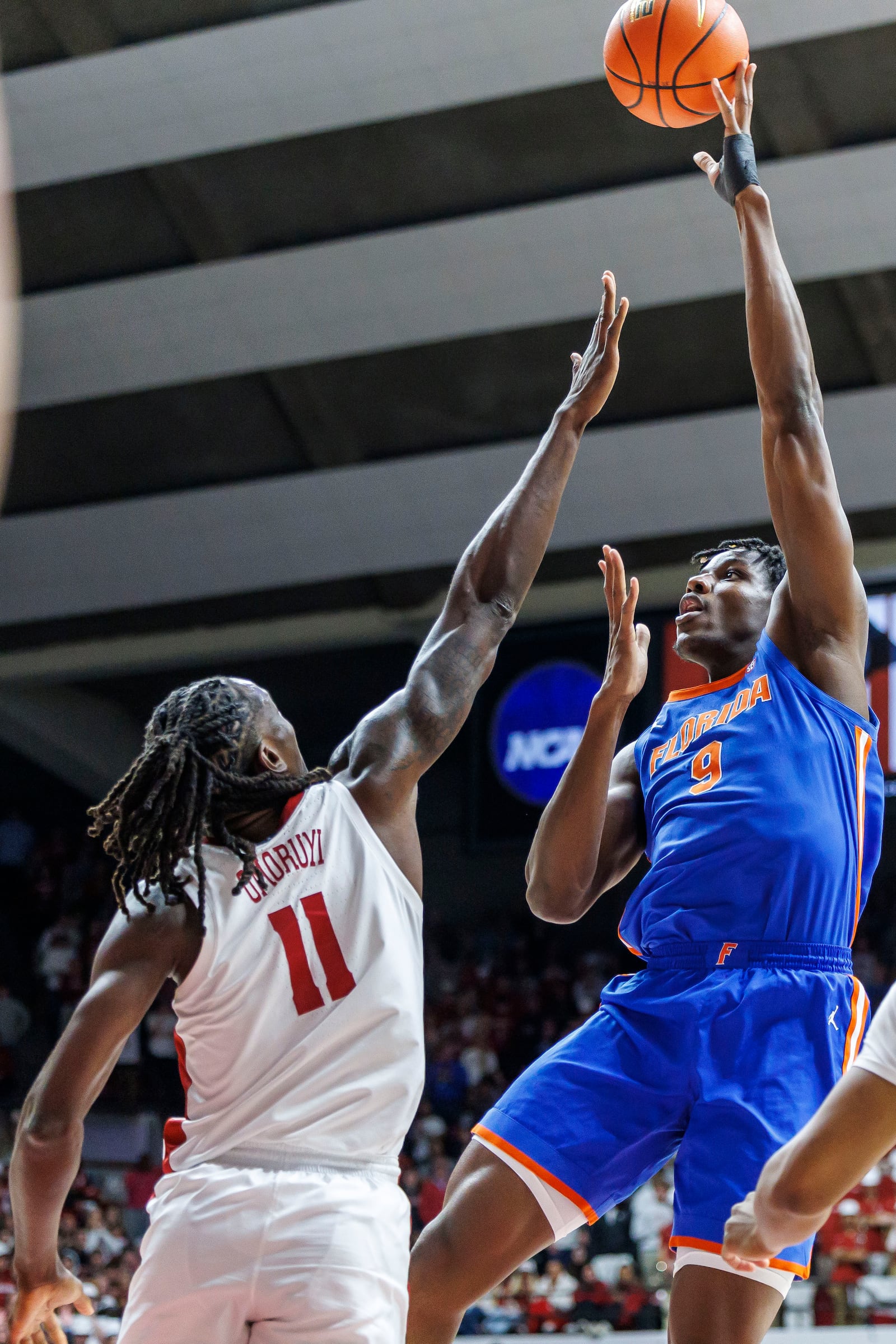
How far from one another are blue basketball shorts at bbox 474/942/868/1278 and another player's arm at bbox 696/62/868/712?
27.8 inches

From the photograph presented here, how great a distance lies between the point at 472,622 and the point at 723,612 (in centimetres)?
89

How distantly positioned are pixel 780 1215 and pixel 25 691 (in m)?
18.7

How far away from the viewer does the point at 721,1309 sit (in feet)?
10.3

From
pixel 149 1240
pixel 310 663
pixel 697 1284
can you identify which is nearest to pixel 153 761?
pixel 149 1240

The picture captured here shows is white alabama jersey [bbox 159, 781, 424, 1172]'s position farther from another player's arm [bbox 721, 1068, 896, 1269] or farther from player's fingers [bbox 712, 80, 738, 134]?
player's fingers [bbox 712, 80, 738, 134]

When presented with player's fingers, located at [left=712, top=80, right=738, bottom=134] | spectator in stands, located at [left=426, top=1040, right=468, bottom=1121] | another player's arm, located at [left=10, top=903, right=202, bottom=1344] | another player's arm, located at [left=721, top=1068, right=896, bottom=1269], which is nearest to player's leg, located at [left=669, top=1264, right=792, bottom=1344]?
another player's arm, located at [left=721, top=1068, right=896, bottom=1269]

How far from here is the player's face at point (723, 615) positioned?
3.93m

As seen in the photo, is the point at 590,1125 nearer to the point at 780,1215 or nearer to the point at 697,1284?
the point at 697,1284

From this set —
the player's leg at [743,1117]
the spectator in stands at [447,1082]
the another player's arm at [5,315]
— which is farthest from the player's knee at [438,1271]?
the spectator in stands at [447,1082]

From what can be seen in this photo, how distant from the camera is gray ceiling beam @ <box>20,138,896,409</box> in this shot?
45.2 feet

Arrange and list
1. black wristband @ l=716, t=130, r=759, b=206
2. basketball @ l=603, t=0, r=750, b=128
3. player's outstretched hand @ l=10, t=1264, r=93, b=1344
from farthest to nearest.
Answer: basketball @ l=603, t=0, r=750, b=128 < black wristband @ l=716, t=130, r=759, b=206 < player's outstretched hand @ l=10, t=1264, r=93, b=1344

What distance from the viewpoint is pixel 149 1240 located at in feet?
8.27

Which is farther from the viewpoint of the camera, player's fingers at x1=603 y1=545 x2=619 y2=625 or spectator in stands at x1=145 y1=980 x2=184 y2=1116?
spectator in stands at x1=145 y1=980 x2=184 y2=1116

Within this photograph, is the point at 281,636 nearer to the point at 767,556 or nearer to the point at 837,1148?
the point at 767,556
